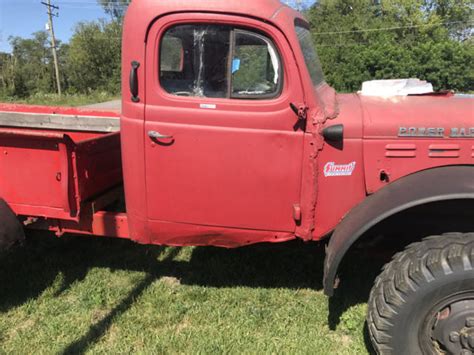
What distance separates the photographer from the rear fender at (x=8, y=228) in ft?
9.71

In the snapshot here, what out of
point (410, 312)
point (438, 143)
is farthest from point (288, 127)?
point (410, 312)

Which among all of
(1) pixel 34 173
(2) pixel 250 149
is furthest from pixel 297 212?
(1) pixel 34 173

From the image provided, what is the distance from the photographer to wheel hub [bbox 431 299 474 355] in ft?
7.65

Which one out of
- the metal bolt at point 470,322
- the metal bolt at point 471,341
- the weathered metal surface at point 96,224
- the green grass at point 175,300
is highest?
the weathered metal surface at point 96,224

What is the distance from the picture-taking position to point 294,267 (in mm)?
3926

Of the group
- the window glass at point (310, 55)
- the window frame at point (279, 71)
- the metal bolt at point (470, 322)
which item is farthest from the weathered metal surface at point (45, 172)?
the metal bolt at point (470, 322)

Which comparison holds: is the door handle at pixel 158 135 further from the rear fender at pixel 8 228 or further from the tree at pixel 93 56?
the tree at pixel 93 56

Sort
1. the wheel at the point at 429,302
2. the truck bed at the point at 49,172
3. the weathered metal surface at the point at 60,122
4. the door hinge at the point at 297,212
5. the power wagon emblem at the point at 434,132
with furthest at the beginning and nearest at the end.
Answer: the weathered metal surface at the point at 60,122
the truck bed at the point at 49,172
the door hinge at the point at 297,212
the power wagon emblem at the point at 434,132
the wheel at the point at 429,302

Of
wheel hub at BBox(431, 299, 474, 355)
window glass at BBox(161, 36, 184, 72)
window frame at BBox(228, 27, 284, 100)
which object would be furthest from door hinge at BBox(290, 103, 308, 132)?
wheel hub at BBox(431, 299, 474, 355)

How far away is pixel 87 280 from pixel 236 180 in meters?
1.85

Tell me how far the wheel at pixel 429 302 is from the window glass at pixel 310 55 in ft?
4.00

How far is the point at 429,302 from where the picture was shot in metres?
2.35

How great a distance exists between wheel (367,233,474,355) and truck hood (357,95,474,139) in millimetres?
611

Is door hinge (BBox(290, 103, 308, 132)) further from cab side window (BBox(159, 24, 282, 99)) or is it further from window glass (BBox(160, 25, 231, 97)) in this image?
window glass (BBox(160, 25, 231, 97))
